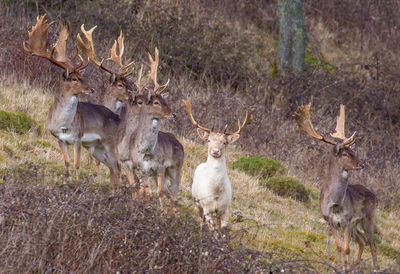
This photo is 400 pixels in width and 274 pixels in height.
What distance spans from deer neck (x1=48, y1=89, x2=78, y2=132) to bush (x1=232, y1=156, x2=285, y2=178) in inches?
171

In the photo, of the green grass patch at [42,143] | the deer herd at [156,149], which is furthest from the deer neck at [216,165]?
the green grass patch at [42,143]

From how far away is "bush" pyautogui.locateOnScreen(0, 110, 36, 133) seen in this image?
1181 centimetres

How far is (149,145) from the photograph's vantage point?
31.1 feet

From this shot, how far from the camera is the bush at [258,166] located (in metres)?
13.5

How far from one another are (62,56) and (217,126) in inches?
211

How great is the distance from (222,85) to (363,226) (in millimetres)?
8662

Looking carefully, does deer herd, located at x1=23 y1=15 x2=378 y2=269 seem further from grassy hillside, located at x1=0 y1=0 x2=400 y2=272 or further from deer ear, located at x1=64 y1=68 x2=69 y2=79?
grassy hillside, located at x1=0 y1=0 x2=400 y2=272

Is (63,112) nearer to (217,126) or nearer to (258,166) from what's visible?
(258,166)

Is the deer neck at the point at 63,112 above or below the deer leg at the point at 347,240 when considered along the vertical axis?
above

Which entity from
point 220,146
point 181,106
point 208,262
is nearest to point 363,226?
point 220,146

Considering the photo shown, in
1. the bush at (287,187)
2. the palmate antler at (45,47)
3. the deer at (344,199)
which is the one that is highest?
the palmate antler at (45,47)

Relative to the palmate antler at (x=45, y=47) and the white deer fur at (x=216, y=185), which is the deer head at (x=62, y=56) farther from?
the white deer fur at (x=216, y=185)

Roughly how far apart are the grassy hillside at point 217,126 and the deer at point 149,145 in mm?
578

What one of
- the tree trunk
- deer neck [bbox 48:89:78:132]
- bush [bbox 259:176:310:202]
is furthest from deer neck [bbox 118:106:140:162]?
the tree trunk
